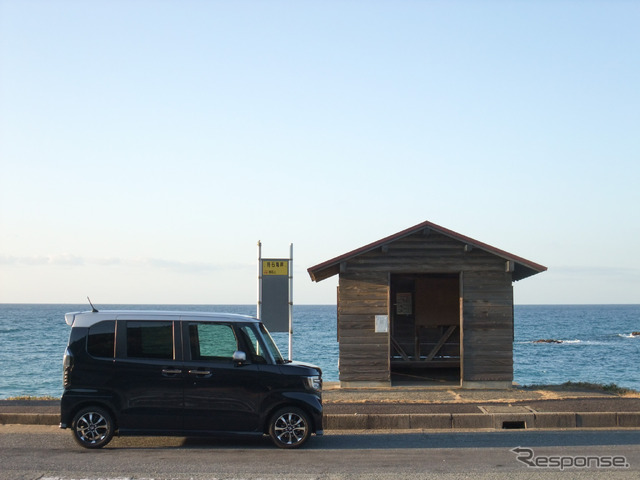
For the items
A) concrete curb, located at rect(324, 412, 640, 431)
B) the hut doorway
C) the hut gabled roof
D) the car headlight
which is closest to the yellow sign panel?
the hut gabled roof

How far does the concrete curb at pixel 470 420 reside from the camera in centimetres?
1327

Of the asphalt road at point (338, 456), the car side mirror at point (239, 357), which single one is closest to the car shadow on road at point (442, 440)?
the asphalt road at point (338, 456)

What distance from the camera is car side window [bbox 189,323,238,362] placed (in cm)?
1147

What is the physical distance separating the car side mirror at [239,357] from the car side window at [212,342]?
124 mm

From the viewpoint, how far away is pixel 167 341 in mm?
11445

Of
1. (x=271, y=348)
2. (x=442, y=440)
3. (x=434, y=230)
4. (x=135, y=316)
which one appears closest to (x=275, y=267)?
(x=434, y=230)

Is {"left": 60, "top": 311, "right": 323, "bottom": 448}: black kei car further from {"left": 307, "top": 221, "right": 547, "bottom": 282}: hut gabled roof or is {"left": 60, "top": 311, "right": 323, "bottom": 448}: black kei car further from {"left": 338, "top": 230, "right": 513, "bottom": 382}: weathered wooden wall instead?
{"left": 338, "top": 230, "right": 513, "bottom": 382}: weathered wooden wall

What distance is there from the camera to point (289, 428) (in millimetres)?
11352

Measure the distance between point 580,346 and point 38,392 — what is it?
4865cm

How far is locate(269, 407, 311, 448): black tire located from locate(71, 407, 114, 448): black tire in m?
2.30

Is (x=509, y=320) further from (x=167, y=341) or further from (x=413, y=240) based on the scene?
(x=167, y=341)

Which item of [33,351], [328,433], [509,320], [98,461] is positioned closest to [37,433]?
[98,461]

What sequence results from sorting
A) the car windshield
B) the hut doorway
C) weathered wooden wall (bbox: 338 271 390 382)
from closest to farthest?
the car windshield → weathered wooden wall (bbox: 338 271 390 382) → the hut doorway

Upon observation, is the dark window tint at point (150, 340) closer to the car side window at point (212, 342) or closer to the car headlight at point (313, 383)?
the car side window at point (212, 342)
